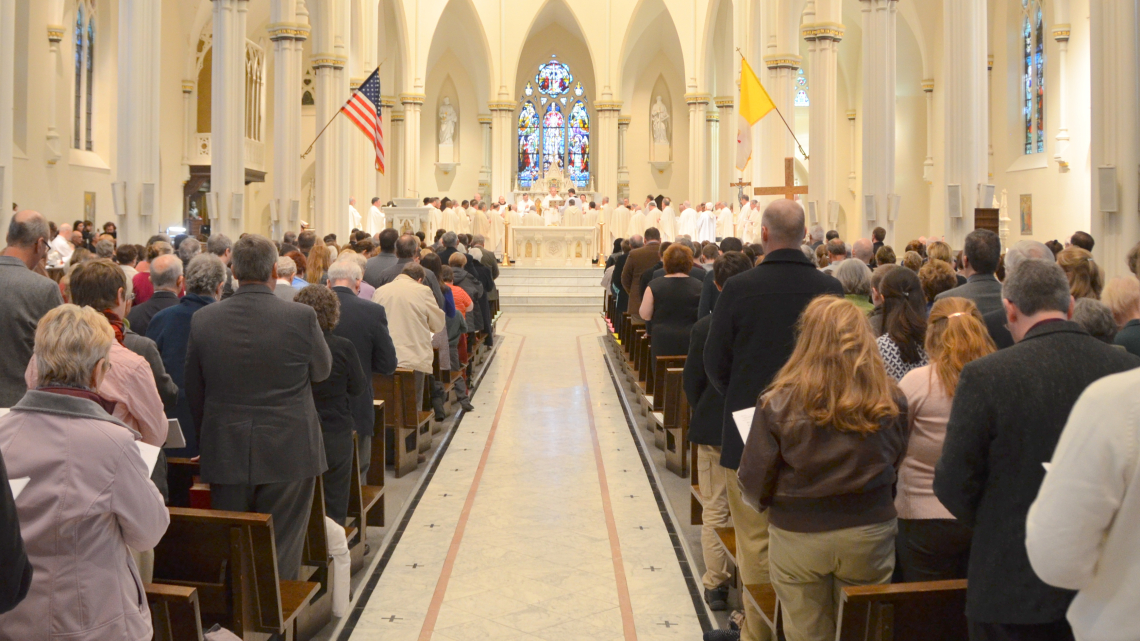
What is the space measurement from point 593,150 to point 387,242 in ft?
87.7

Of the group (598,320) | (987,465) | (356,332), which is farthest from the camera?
(598,320)

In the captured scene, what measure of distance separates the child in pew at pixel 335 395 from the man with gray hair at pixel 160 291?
71 centimetres

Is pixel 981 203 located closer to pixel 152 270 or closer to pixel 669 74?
pixel 152 270

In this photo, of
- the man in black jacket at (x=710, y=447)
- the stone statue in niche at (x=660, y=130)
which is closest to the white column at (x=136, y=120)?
the man in black jacket at (x=710, y=447)

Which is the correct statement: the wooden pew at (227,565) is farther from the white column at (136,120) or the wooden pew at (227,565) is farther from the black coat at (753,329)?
Answer: the white column at (136,120)

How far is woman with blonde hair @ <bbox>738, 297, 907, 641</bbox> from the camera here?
10.4 ft

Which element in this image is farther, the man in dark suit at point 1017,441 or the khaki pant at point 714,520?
the khaki pant at point 714,520

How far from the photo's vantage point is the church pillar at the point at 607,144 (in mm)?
32062

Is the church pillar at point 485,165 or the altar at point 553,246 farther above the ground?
the church pillar at point 485,165

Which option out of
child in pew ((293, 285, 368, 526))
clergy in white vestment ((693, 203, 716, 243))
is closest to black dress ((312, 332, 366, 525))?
child in pew ((293, 285, 368, 526))

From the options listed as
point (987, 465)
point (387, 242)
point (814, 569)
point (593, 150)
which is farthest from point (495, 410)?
point (593, 150)

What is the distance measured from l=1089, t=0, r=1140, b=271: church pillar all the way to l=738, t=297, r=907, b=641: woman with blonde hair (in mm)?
7131

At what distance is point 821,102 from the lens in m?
17.9

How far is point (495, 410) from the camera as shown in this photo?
10.6 metres
